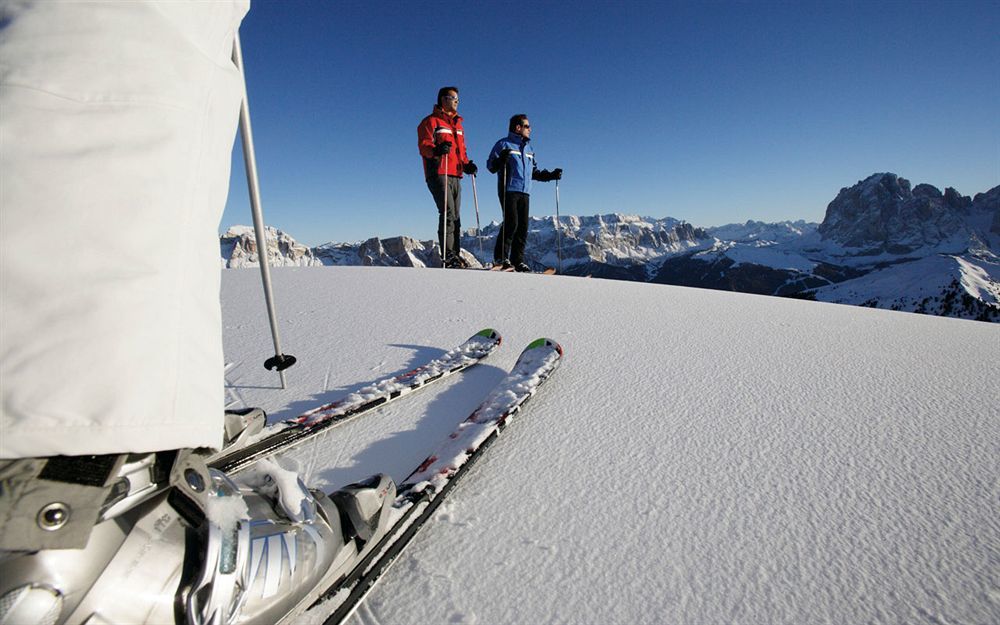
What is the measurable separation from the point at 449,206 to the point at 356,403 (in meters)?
5.79

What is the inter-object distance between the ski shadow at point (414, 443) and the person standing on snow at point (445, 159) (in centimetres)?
517

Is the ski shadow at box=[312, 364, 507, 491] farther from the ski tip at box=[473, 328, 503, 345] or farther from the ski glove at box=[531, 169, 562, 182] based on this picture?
the ski glove at box=[531, 169, 562, 182]


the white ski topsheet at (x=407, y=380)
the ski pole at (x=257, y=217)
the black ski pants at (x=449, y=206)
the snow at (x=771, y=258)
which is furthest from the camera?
the snow at (x=771, y=258)

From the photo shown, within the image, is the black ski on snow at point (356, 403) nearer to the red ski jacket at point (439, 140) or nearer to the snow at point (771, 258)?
the red ski jacket at point (439, 140)

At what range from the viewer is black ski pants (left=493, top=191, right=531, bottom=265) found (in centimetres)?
760

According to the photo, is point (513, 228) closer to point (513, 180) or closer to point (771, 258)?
point (513, 180)

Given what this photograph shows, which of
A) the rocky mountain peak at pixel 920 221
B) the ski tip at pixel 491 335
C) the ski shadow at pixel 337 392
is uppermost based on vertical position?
the rocky mountain peak at pixel 920 221

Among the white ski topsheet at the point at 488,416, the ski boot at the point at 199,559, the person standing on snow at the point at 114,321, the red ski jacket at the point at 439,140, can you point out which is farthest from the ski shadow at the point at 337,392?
the red ski jacket at the point at 439,140

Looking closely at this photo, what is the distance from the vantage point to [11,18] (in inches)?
24.8

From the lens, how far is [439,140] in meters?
6.92

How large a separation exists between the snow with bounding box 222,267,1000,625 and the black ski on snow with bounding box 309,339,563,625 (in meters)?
0.04

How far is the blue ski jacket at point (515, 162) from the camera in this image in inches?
289

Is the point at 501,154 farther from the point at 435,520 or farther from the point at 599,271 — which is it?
the point at 599,271

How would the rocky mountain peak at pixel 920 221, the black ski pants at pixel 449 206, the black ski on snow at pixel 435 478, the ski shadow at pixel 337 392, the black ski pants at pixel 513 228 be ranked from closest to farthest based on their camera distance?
the black ski on snow at pixel 435 478, the ski shadow at pixel 337 392, the black ski pants at pixel 449 206, the black ski pants at pixel 513 228, the rocky mountain peak at pixel 920 221
